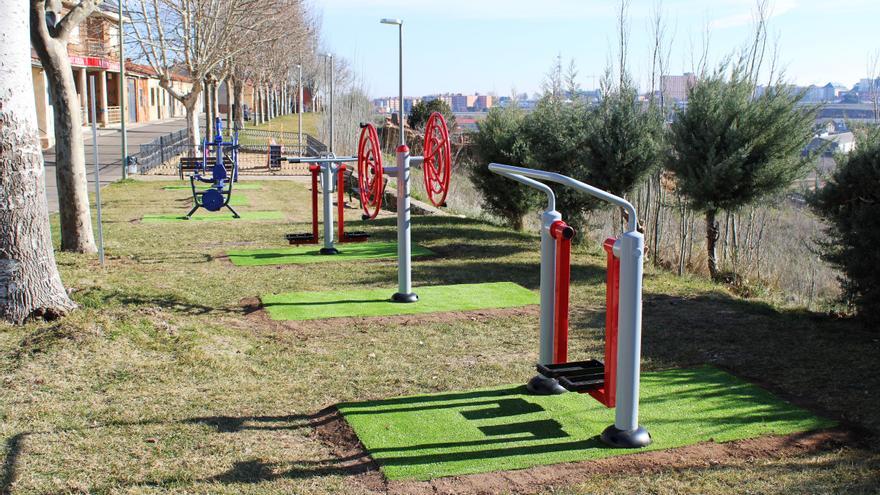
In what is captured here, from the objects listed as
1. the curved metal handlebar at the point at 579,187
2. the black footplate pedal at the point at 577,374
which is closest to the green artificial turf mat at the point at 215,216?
the curved metal handlebar at the point at 579,187

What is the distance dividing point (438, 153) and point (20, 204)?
13.2 feet

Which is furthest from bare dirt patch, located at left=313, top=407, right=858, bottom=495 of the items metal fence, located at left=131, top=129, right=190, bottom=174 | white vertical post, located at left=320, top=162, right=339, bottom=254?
metal fence, located at left=131, top=129, right=190, bottom=174

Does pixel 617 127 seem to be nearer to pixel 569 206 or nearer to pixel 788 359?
pixel 569 206

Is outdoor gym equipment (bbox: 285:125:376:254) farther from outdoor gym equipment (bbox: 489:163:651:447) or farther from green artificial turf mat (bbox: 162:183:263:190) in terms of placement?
green artificial turf mat (bbox: 162:183:263:190)

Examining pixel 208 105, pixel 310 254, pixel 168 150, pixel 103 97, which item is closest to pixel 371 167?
pixel 310 254

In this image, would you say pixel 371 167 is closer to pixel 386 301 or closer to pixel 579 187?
pixel 386 301

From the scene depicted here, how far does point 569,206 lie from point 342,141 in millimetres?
23480

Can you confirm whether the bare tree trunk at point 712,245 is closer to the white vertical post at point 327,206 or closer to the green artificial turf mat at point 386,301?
the green artificial turf mat at point 386,301

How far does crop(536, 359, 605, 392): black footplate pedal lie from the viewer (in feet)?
17.0

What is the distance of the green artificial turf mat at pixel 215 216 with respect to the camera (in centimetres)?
1652

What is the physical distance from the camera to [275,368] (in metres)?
7.00

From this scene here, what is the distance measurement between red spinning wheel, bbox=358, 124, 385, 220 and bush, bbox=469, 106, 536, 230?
15.2 ft

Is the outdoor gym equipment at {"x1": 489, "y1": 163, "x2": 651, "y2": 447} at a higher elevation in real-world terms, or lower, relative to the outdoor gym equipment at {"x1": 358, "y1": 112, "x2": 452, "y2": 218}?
lower

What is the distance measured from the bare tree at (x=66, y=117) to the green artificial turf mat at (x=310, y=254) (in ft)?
7.06
